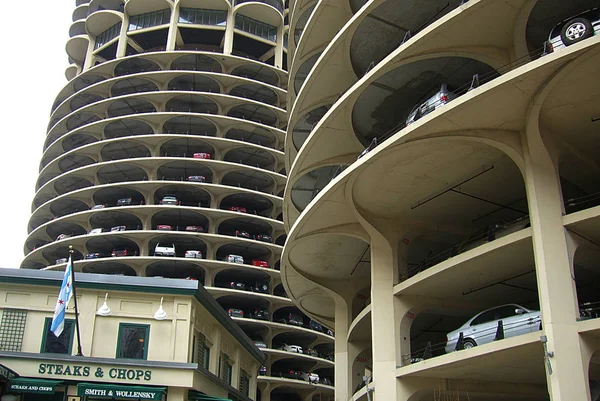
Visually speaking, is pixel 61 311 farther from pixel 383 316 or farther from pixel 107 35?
pixel 107 35

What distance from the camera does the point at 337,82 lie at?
101 feet

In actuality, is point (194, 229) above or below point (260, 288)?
above

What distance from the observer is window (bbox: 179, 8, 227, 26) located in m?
72.4

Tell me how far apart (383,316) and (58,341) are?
1314 centimetres

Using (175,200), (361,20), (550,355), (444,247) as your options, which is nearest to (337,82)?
(361,20)

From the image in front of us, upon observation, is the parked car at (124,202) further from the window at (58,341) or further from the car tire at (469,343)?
the car tire at (469,343)

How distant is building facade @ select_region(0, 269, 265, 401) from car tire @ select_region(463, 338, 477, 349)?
407 inches

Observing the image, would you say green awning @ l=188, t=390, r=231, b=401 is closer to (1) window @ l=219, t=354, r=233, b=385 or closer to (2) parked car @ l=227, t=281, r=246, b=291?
(1) window @ l=219, t=354, r=233, b=385

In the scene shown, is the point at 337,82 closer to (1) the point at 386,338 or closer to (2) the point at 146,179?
(1) the point at 386,338

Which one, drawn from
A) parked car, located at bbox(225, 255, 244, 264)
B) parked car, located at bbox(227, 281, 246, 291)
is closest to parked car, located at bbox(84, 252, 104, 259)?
parked car, located at bbox(225, 255, 244, 264)

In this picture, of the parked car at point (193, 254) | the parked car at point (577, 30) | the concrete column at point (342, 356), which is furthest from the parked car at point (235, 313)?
the parked car at point (577, 30)

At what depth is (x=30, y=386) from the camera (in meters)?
24.0

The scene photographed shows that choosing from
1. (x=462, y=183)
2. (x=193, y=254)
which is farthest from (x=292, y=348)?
(x=462, y=183)

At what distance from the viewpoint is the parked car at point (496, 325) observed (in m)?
21.3
